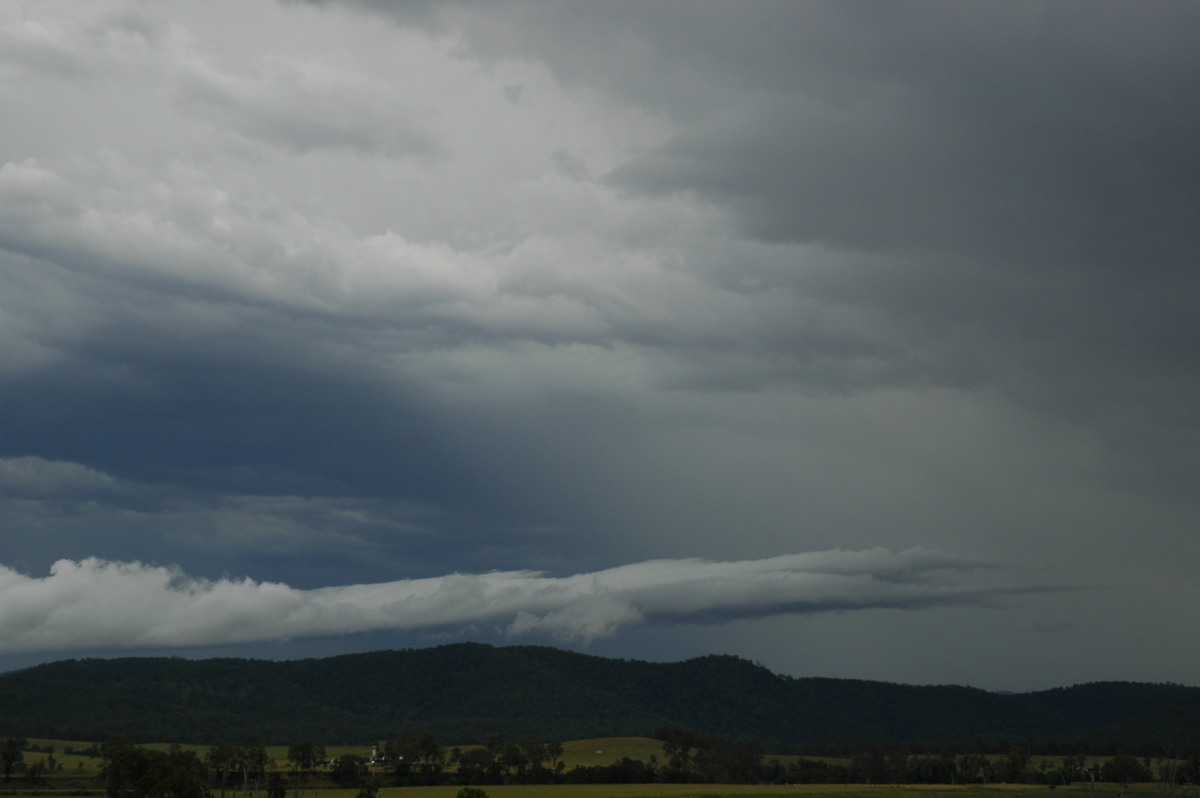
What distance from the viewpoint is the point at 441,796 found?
17288 cm

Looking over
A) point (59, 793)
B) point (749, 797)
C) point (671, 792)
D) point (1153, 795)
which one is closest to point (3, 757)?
point (59, 793)

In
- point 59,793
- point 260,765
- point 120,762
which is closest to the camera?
point 120,762

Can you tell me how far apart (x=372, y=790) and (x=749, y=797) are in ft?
232

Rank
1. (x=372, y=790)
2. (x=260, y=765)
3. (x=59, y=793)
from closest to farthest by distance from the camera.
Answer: (x=372, y=790), (x=59, y=793), (x=260, y=765)

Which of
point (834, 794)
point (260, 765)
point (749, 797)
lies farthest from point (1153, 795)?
point (260, 765)

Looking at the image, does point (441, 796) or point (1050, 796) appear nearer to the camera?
point (441, 796)

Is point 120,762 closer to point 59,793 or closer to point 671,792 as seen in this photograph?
point 59,793

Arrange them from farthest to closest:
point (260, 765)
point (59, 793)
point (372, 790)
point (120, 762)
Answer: point (260, 765), point (59, 793), point (372, 790), point (120, 762)

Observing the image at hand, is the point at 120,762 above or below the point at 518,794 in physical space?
above

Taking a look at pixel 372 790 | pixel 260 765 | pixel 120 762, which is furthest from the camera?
pixel 260 765

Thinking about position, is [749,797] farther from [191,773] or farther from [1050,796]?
[191,773]

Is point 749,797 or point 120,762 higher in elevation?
point 120,762

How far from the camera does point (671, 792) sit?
634 ft

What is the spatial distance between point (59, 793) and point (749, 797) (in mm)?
114513
